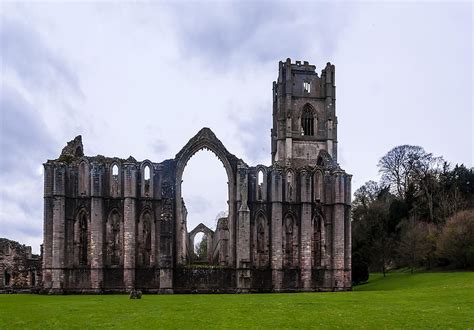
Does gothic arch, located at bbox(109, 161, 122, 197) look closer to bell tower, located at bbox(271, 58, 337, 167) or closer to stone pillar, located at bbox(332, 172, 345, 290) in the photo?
stone pillar, located at bbox(332, 172, 345, 290)

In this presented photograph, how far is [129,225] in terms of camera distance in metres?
38.9

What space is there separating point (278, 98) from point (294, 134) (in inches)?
215

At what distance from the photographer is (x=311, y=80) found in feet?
234

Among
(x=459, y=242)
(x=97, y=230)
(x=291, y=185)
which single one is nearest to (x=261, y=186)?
(x=291, y=185)

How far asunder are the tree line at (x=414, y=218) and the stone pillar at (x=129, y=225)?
20.0 meters

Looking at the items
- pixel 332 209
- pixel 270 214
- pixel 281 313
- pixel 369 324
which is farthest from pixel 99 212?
pixel 369 324

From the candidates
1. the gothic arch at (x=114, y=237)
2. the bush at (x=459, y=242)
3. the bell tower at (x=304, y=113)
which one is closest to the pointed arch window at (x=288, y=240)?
the gothic arch at (x=114, y=237)

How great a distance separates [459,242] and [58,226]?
1216 inches

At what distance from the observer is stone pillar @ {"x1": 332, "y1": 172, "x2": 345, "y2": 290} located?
40.8 metres

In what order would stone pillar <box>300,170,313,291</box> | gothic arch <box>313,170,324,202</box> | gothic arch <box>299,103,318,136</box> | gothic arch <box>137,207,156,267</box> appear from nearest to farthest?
gothic arch <box>137,207,156,267</box>
stone pillar <box>300,170,313,291</box>
gothic arch <box>313,170,324,202</box>
gothic arch <box>299,103,318,136</box>

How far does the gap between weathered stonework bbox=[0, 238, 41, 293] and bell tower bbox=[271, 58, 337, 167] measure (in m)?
33.7

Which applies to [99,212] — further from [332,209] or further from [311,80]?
[311,80]

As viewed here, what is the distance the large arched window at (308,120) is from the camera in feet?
229

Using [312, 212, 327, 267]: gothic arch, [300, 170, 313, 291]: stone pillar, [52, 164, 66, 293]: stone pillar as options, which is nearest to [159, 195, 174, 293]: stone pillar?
[52, 164, 66, 293]: stone pillar
